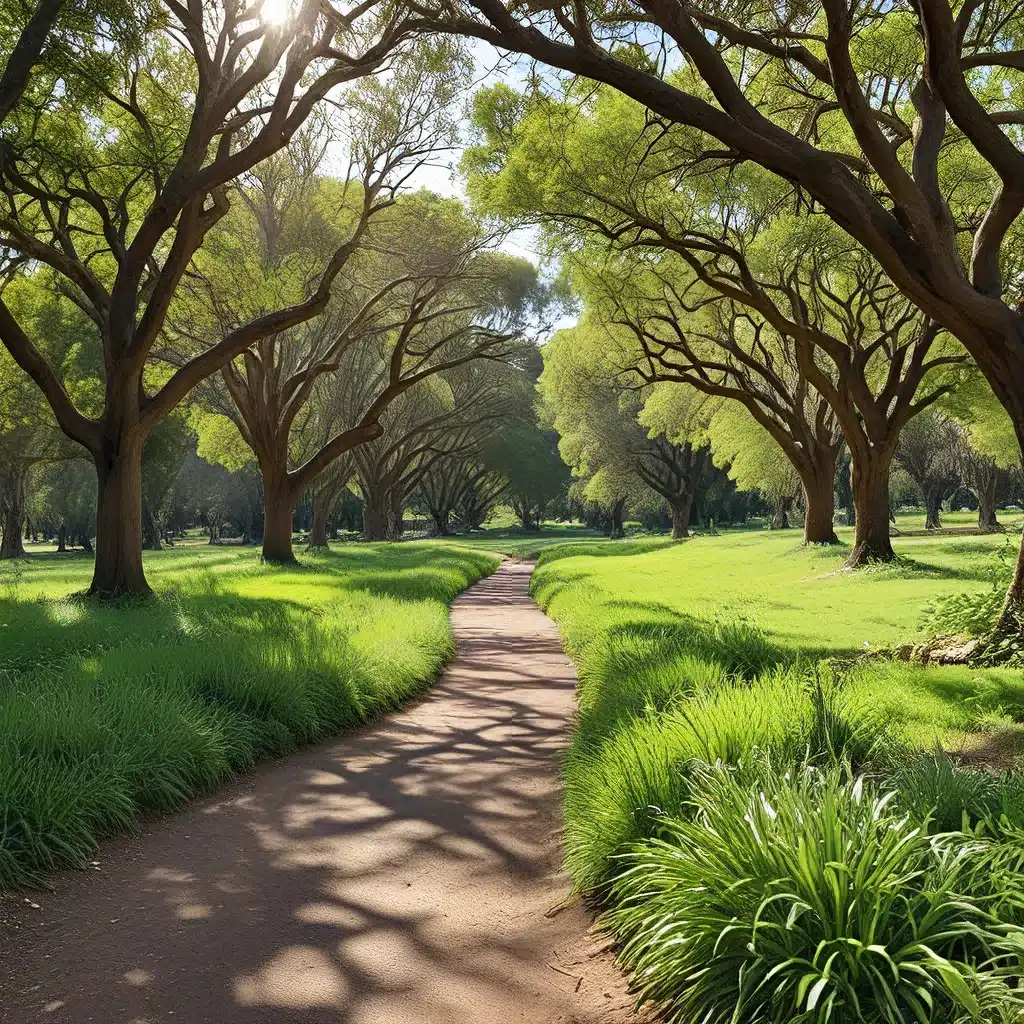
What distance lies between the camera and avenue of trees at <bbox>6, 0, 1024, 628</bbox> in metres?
7.97

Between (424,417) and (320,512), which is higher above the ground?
(424,417)

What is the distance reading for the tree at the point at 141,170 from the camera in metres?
12.7

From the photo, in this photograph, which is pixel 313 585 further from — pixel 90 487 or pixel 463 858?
pixel 90 487

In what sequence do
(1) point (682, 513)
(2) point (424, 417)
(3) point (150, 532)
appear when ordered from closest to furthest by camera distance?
1. (1) point (682, 513)
2. (2) point (424, 417)
3. (3) point (150, 532)

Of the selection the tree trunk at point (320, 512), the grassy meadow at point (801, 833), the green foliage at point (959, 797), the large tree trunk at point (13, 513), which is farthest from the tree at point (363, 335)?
the green foliage at point (959, 797)

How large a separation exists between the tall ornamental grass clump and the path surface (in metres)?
0.48

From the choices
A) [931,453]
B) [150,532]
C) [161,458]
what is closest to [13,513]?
[161,458]

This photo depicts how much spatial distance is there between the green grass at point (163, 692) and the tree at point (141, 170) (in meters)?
2.93

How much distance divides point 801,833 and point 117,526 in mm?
13585

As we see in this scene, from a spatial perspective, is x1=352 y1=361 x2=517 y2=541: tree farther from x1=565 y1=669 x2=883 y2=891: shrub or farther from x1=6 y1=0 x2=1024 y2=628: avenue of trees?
x1=565 y1=669 x2=883 y2=891: shrub

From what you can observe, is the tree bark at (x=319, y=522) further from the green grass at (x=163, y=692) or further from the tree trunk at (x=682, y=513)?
the green grass at (x=163, y=692)

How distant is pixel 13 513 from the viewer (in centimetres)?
3731

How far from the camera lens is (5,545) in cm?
3872

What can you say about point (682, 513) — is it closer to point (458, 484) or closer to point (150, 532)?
point (458, 484)
